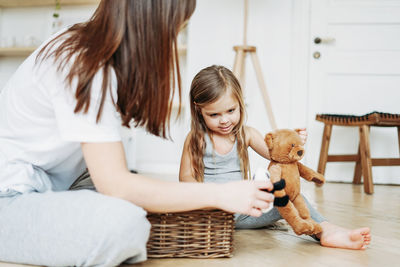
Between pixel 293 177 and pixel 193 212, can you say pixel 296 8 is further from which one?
pixel 193 212

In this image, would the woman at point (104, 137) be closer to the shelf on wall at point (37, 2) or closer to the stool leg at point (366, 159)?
the stool leg at point (366, 159)

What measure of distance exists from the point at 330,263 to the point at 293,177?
25 centimetres

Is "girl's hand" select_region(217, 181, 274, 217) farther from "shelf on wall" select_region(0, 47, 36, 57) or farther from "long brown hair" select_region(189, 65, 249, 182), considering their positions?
"shelf on wall" select_region(0, 47, 36, 57)

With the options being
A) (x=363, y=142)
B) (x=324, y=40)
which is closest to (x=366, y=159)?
(x=363, y=142)

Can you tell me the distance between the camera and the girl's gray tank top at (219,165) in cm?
138

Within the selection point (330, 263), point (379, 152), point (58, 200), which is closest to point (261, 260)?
point (330, 263)

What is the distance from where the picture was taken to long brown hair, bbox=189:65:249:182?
1290 millimetres

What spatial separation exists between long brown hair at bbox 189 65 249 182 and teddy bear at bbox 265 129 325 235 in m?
0.25

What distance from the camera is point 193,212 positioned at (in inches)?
35.2

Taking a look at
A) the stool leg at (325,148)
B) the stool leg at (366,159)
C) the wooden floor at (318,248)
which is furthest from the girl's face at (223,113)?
the stool leg at (325,148)

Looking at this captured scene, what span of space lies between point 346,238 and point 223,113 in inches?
20.1

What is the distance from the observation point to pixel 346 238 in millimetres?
1070

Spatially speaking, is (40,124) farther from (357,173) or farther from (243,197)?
(357,173)

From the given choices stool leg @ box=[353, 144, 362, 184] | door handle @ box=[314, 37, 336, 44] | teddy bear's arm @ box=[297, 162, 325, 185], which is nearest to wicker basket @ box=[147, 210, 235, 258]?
teddy bear's arm @ box=[297, 162, 325, 185]
